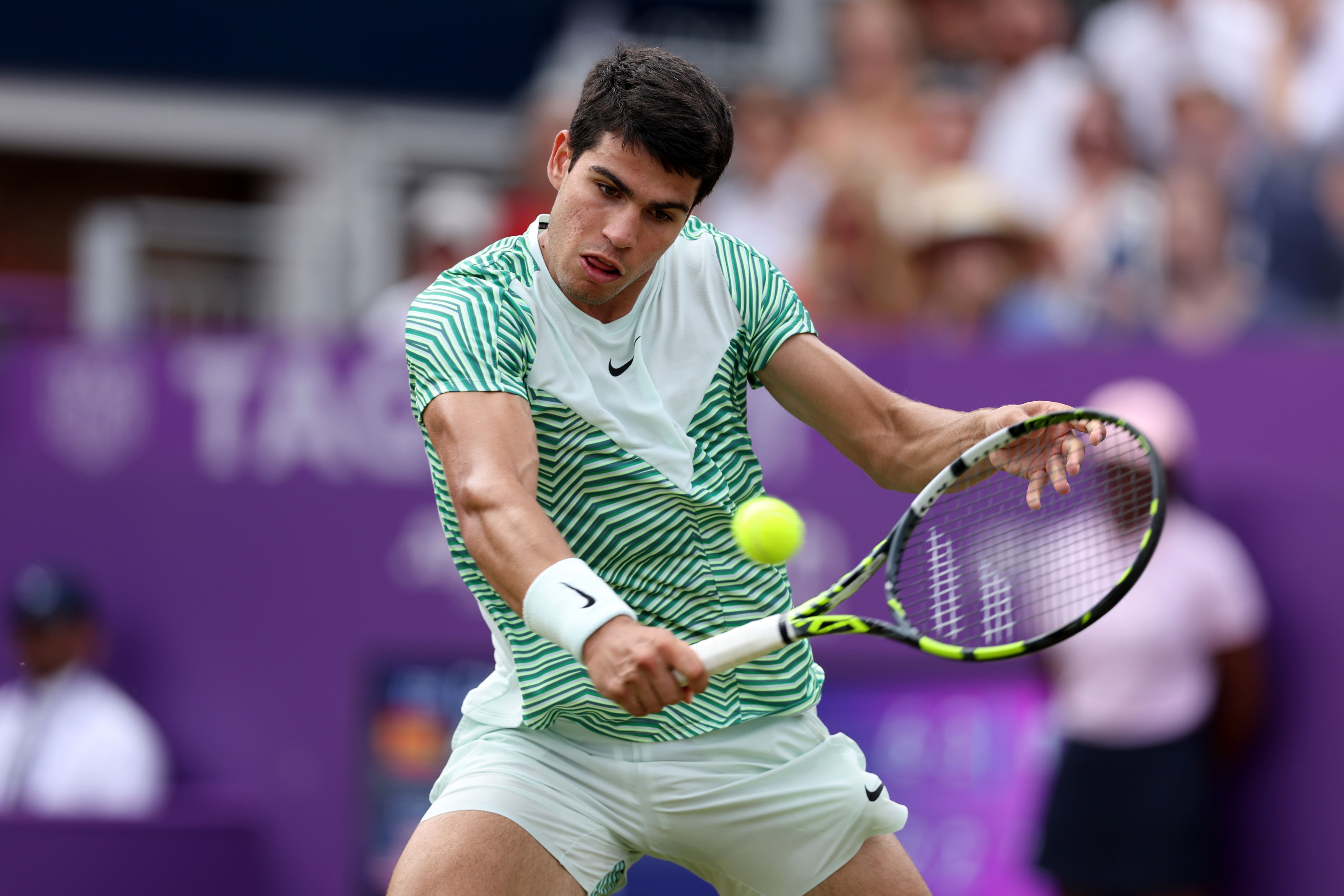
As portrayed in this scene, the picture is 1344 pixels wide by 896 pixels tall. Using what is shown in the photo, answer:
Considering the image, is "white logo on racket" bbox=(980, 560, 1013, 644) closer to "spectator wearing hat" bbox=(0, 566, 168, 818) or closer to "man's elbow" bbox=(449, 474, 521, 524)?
"man's elbow" bbox=(449, 474, 521, 524)

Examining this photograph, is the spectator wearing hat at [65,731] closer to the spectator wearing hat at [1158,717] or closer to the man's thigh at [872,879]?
the spectator wearing hat at [1158,717]

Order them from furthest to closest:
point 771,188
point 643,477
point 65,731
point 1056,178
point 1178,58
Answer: point 771,188 < point 1056,178 < point 1178,58 < point 65,731 < point 643,477

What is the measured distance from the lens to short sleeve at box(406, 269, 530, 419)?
3059mm

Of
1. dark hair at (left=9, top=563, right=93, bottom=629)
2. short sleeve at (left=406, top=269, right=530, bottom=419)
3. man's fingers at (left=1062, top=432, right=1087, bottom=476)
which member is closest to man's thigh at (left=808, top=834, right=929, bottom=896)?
man's fingers at (left=1062, top=432, right=1087, bottom=476)

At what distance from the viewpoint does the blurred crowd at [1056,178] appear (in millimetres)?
6742

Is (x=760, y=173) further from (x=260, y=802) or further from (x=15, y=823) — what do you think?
(x=15, y=823)

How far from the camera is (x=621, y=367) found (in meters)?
3.31

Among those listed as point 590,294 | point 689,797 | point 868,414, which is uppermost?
point 590,294

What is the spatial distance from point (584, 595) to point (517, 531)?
0.16m

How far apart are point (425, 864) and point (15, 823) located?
4150 millimetres

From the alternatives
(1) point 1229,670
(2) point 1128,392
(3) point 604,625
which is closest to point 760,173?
(2) point 1128,392

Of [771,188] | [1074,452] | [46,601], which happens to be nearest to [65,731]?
[46,601]

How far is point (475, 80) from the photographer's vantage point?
13.0 metres

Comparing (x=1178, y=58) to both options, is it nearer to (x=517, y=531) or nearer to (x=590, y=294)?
(x=590, y=294)
